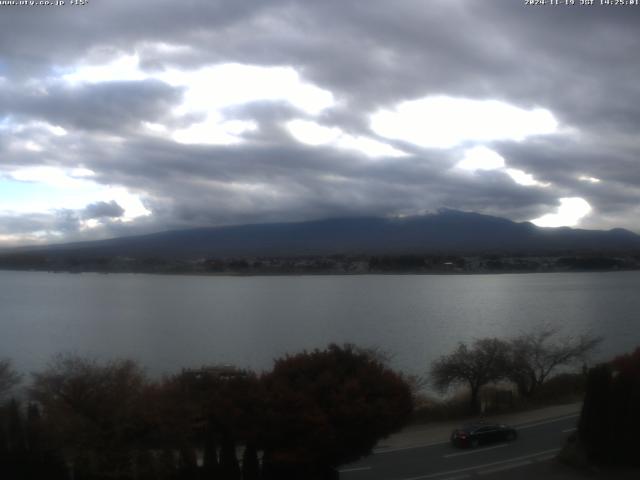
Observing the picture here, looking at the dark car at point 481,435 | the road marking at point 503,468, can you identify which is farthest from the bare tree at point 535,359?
the road marking at point 503,468

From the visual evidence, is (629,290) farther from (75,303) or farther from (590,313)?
(75,303)

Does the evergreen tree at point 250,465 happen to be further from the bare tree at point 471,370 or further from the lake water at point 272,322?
the lake water at point 272,322

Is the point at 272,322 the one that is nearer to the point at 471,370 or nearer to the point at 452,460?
the point at 471,370

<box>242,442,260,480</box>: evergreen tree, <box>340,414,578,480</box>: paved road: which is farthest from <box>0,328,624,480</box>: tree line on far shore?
<box>340,414,578,480</box>: paved road

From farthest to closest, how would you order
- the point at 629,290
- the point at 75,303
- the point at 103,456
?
the point at 629,290, the point at 75,303, the point at 103,456

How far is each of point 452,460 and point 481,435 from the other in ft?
5.31

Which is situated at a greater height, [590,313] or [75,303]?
[75,303]

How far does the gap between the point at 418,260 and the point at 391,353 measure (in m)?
77.7

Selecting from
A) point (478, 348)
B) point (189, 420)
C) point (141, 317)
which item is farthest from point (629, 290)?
point (189, 420)

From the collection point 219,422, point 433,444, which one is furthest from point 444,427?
point 219,422

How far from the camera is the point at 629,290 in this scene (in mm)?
80312

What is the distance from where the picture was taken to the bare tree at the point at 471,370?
2488 centimetres

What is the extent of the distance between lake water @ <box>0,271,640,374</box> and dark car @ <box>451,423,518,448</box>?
12.3 m

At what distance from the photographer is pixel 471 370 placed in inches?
985
